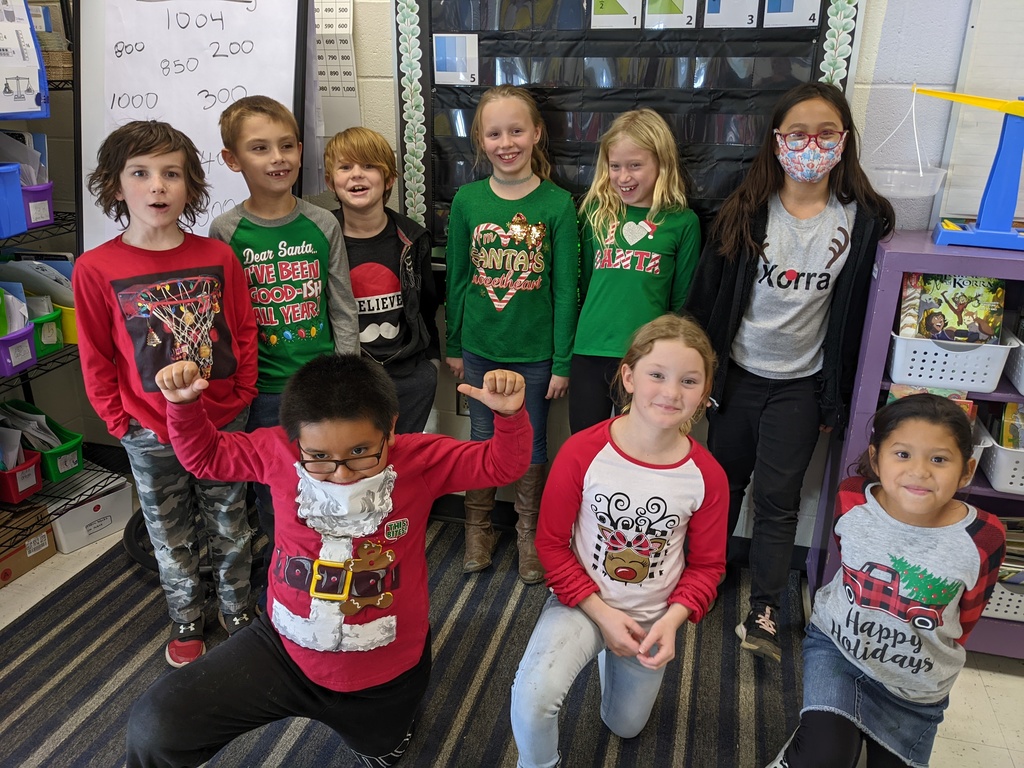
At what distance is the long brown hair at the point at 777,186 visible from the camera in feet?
5.67

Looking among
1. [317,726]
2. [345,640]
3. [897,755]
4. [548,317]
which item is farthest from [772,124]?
[317,726]

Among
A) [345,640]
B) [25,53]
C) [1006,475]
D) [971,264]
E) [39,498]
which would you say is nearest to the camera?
[345,640]

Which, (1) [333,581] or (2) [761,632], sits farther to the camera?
(2) [761,632]

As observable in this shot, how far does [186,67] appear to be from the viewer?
Answer: 2.05 meters

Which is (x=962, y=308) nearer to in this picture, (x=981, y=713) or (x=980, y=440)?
(x=980, y=440)

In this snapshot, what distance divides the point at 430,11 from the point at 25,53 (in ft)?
3.50

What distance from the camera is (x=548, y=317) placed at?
2.09 metres

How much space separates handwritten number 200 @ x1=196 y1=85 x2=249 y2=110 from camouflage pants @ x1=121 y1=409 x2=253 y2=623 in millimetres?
831

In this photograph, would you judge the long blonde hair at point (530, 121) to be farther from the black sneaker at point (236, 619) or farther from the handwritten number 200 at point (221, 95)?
the black sneaker at point (236, 619)

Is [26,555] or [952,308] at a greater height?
[952,308]

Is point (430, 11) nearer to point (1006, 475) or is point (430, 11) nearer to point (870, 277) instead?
point (870, 277)

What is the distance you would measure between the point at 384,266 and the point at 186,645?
108 cm

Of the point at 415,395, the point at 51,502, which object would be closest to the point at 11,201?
the point at 51,502

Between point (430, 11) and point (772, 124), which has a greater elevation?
point (430, 11)
